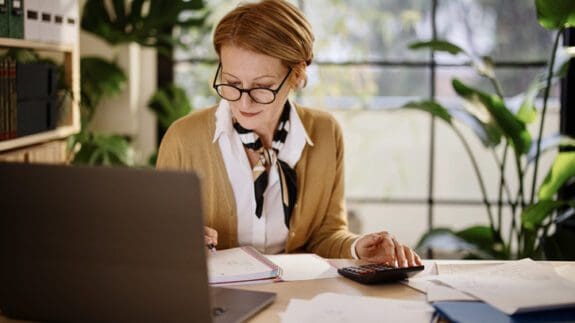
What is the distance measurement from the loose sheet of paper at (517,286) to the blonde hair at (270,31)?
0.70 meters

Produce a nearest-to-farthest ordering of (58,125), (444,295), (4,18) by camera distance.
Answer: (444,295)
(4,18)
(58,125)

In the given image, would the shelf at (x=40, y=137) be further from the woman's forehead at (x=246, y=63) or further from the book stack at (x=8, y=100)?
the woman's forehead at (x=246, y=63)

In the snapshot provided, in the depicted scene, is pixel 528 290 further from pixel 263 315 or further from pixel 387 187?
pixel 387 187

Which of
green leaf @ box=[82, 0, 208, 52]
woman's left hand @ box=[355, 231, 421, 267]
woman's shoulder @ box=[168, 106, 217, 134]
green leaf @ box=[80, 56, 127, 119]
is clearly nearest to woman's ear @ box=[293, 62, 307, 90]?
woman's shoulder @ box=[168, 106, 217, 134]

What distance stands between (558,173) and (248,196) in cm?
133

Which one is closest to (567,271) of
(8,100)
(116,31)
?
(8,100)

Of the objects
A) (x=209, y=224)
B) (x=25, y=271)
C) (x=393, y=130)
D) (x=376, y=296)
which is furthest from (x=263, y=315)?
(x=393, y=130)

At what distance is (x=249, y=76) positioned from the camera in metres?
1.99

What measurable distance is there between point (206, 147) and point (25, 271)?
2.85 ft

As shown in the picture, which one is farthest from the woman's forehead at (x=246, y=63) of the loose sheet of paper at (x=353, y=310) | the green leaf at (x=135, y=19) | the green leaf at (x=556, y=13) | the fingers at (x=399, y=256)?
the green leaf at (x=135, y=19)

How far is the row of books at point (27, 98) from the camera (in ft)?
8.87

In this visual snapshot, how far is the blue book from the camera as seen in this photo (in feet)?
4.55

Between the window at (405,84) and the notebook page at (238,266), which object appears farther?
the window at (405,84)

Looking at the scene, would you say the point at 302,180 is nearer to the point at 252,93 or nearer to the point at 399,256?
the point at 252,93
